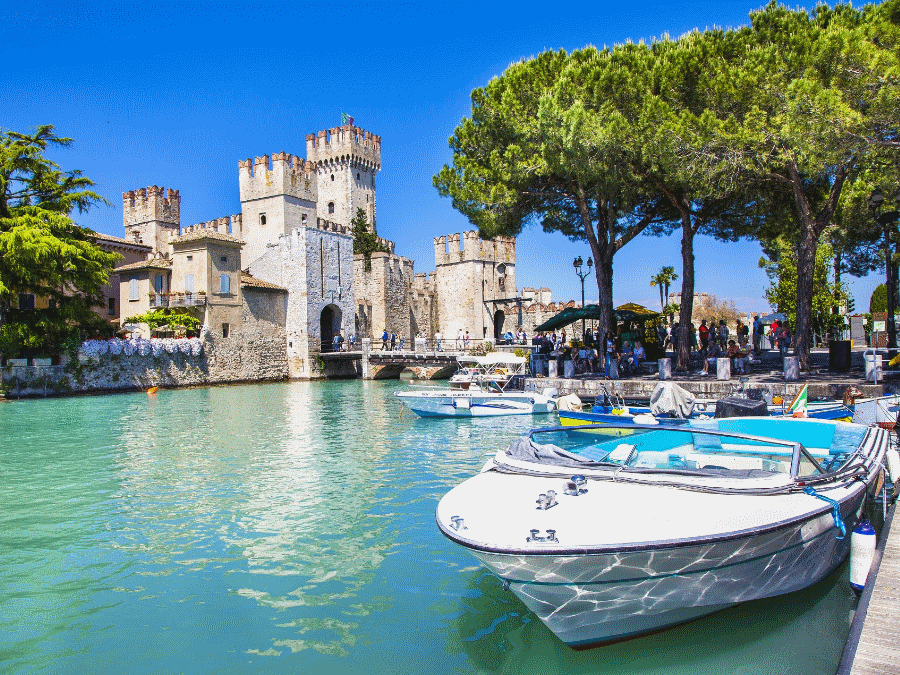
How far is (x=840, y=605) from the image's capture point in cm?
552

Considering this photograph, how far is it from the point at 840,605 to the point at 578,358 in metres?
19.2

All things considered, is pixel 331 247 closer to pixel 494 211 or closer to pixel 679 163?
pixel 494 211

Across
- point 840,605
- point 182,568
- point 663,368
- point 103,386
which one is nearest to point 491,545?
point 840,605

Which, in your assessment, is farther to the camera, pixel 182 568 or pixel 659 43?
pixel 659 43

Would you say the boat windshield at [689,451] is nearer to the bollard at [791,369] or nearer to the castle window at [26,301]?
the bollard at [791,369]

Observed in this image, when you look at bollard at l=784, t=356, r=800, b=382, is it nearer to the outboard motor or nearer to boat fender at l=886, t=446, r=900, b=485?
the outboard motor

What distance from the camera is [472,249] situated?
5066cm

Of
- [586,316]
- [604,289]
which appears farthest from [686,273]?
[586,316]

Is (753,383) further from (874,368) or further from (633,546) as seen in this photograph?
(633,546)

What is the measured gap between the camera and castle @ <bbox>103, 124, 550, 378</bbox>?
3838 centimetres

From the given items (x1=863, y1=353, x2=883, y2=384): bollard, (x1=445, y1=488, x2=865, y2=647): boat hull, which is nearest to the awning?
(x1=863, y1=353, x2=883, y2=384): bollard

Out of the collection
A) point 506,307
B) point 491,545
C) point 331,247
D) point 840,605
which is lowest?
point 840,605

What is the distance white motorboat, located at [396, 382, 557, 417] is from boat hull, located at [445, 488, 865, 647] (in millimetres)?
14722

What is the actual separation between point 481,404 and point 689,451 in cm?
1357
